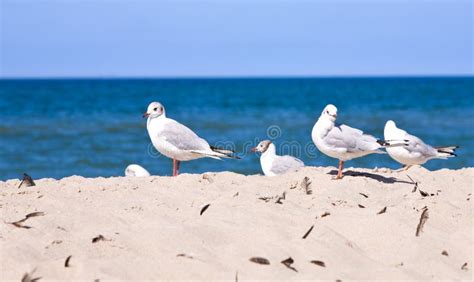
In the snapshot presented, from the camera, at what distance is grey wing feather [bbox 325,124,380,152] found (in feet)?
26.6

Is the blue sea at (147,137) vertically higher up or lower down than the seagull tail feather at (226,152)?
lower down

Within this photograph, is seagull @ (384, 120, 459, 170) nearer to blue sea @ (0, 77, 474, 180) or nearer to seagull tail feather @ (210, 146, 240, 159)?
seagull tail feather @ (210, 146, 240, 159)

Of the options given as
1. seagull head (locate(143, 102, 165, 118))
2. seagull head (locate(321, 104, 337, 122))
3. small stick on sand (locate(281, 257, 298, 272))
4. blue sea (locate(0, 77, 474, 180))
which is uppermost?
seagull head (locate(321, 104, 337, 122))

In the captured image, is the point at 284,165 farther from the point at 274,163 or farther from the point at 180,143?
the point at 180,143

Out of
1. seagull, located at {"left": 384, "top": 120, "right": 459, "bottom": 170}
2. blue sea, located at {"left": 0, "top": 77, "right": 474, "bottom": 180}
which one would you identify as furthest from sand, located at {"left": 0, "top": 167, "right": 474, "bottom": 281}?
blue sea, located at {"left": 0, "top": 77, "right": 474, "bottom": 180}

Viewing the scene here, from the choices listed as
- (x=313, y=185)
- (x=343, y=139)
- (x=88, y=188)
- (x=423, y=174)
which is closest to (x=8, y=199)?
(x=88, y=188)

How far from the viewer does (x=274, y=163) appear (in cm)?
934

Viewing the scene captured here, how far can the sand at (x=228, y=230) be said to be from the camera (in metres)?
4.54

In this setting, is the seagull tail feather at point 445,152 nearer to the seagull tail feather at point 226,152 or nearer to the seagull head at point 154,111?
the seagull tail feather at point 226,152

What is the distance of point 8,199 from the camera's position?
5.85 meters

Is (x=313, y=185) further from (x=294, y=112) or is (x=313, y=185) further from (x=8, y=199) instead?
(x=294, y=112)

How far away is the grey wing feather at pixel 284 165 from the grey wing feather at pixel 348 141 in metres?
1.09

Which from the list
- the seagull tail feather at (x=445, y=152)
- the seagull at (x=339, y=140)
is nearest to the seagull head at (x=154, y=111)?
the seagull at (x=339, y=140)

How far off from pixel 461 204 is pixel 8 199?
407cm
